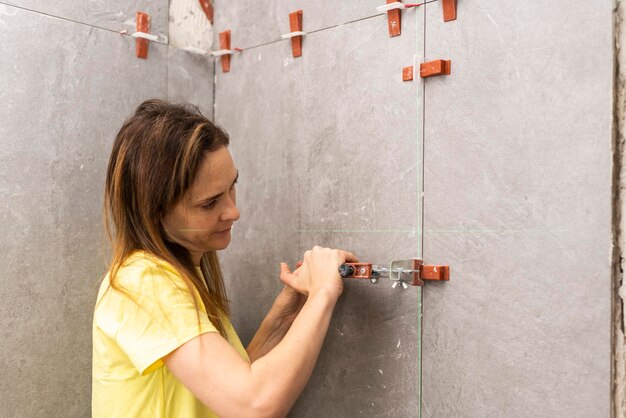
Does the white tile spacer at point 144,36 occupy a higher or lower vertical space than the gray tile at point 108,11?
lower

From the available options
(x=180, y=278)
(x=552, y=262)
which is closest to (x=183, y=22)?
(x=180, y=278)

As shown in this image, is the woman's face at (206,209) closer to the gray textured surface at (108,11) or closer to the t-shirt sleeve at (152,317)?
the t-shirt sleeve at (152,317)

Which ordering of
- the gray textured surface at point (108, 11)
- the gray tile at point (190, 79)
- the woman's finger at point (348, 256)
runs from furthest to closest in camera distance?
the gray tile at point (190, 79) < the gray textured surface at point (108, 11) < the woman's finger at point (348, 256)

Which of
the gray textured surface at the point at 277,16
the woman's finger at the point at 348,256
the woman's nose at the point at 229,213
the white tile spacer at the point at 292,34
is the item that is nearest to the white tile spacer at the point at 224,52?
the gray textured surface at the point at 277,16

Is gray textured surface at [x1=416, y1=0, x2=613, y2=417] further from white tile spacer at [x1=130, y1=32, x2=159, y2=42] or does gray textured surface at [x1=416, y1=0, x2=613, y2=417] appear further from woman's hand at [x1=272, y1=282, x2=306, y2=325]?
white tile spacer at [x1=130, y1=32, x2=159, y2=42]

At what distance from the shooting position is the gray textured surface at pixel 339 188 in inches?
56.1

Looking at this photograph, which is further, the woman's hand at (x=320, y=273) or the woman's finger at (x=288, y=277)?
the woman's finger at (x=288, y=277)

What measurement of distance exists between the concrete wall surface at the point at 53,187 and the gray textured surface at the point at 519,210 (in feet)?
2.98

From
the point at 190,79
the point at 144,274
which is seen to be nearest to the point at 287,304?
the point at 144,274

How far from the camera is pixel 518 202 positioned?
1229 mm

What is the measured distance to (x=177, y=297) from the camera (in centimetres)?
120

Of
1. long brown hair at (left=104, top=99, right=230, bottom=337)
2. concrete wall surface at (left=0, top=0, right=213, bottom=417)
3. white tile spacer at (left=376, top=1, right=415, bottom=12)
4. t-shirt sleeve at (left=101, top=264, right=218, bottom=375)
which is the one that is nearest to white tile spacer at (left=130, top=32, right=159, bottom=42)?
concrete wall surface at (left=0, top=0, right=213, bottom=417)

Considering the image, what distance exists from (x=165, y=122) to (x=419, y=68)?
59cm

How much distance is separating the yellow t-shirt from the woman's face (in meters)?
0.11
